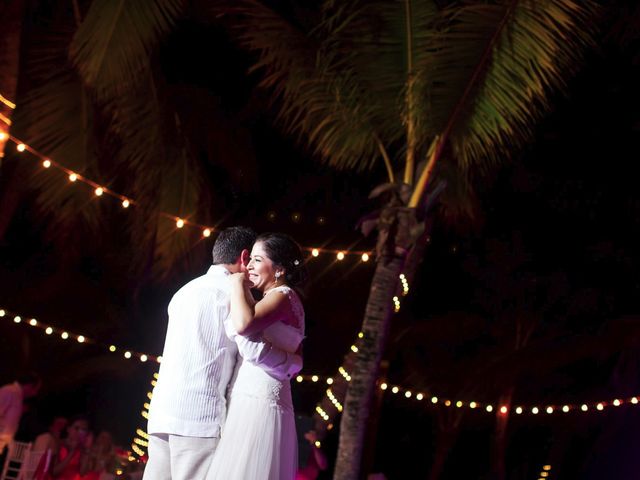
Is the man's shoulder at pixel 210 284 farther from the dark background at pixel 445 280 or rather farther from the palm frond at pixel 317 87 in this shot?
the dark background at pixel 445 280

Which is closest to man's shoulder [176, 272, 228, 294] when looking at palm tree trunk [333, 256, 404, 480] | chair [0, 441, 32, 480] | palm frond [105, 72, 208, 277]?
palm tree trunk [333, 256, 404, 480]

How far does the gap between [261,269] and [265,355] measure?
0.43 m

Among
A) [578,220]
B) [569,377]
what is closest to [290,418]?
[578,220]

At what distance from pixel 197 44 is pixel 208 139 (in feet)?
7.87

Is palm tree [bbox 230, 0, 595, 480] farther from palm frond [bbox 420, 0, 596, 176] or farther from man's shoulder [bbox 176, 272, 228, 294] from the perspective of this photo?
man's shoulder [bbox 176, 272, 228, 294]

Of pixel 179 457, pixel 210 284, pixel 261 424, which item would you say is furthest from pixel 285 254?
pixel 179 457

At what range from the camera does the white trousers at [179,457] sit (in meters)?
4.66

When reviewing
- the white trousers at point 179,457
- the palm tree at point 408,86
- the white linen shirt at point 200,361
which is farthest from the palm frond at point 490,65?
the white trousers at point 179,457

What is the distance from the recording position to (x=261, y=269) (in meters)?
4.95

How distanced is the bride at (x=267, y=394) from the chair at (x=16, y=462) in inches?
243

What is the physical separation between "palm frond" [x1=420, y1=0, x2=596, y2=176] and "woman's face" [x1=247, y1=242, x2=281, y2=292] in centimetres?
484

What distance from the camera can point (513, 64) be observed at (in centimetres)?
938

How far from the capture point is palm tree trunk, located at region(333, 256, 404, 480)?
30.6ft

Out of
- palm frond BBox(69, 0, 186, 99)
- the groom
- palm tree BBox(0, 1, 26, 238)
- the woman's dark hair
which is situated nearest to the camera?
the groom
